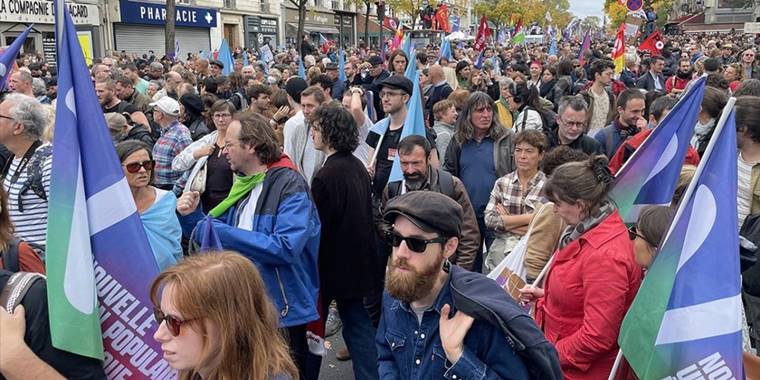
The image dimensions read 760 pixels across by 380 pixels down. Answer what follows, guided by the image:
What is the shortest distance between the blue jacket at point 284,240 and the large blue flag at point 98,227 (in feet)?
1.53

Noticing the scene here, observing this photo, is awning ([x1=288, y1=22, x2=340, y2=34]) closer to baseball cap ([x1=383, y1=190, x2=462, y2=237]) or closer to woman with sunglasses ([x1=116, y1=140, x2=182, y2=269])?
woman with sunglasses ([x1=116, y1=140, x2=182, y2=269])

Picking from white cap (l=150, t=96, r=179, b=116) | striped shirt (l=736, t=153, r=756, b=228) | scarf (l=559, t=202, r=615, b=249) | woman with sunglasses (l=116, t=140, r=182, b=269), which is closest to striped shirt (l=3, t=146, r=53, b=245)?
woman with sunglasses (l=116, t=140, r=182, b=269)

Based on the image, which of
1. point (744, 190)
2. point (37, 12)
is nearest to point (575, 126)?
point (744, 190)

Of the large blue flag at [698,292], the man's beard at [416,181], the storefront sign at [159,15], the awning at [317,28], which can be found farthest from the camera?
the awning at [317,28]

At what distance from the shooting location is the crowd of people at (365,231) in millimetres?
1999

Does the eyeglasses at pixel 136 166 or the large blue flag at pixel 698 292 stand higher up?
the eyeglasses at pixel 136 166

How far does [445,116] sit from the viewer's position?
6.21 metres

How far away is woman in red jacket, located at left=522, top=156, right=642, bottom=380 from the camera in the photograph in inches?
103

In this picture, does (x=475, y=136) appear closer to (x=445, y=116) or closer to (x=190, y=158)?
(x=445, y=116)

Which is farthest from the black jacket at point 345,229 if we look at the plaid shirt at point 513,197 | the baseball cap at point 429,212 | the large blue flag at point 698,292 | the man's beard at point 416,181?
the large blue flag at point 698,292

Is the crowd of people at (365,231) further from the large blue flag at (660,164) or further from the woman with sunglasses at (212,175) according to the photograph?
the large blue flag at (660,164)

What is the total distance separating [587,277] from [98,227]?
6.51 ft

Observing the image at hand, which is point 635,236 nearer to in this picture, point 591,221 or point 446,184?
point 591,221

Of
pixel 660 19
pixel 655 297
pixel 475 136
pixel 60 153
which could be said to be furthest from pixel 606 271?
pixel 660 19
